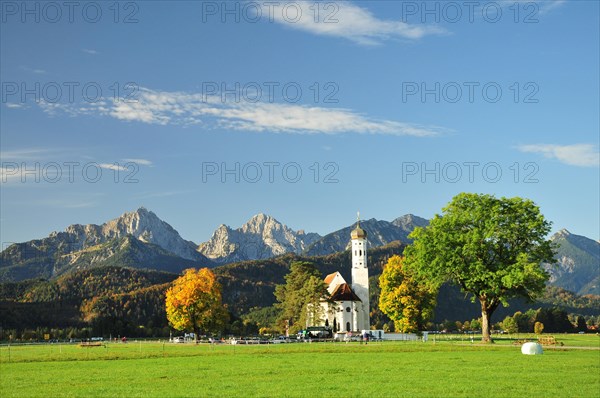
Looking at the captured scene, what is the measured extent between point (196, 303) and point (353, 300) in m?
41.7

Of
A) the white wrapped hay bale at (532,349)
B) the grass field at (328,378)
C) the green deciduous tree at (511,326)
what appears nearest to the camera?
the grass field at (328,378)

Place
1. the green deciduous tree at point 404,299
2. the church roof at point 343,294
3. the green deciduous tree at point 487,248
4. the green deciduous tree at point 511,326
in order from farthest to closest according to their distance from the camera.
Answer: the green deciduous tree at point 511,326 → the church roof at point 343,294 → the green deciduous tree at point 404,299 → the green deciduous tree at point 487,248

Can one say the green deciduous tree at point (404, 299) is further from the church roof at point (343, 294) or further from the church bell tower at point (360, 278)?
the church bell tower at point (360, 278)

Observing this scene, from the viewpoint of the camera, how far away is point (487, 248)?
7650 cm

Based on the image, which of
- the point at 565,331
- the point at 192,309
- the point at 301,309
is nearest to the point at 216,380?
the point at 192,309

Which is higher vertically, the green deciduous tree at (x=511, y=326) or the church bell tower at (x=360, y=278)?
the church bell tower at (x=360, y=278)

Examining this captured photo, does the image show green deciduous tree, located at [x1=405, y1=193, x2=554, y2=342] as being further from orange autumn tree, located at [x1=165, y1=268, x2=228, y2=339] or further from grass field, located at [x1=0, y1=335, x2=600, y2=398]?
orange autumn tree, located at [x1=165, y1=268, x2=228, y2=339]

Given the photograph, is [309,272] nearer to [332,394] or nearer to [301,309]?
[301,309]

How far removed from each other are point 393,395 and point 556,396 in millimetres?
6701

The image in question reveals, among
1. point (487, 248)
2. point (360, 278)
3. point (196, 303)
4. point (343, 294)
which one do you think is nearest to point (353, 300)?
point (343, 294)

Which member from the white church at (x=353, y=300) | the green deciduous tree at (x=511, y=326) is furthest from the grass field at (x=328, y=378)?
the green deciduous tree at (x=511, y=326)

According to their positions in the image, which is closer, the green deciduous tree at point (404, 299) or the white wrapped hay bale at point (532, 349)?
the white wrapped hay bale at point (532, 349)

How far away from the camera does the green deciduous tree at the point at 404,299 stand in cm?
10212

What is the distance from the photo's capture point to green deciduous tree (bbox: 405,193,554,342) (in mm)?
75062
